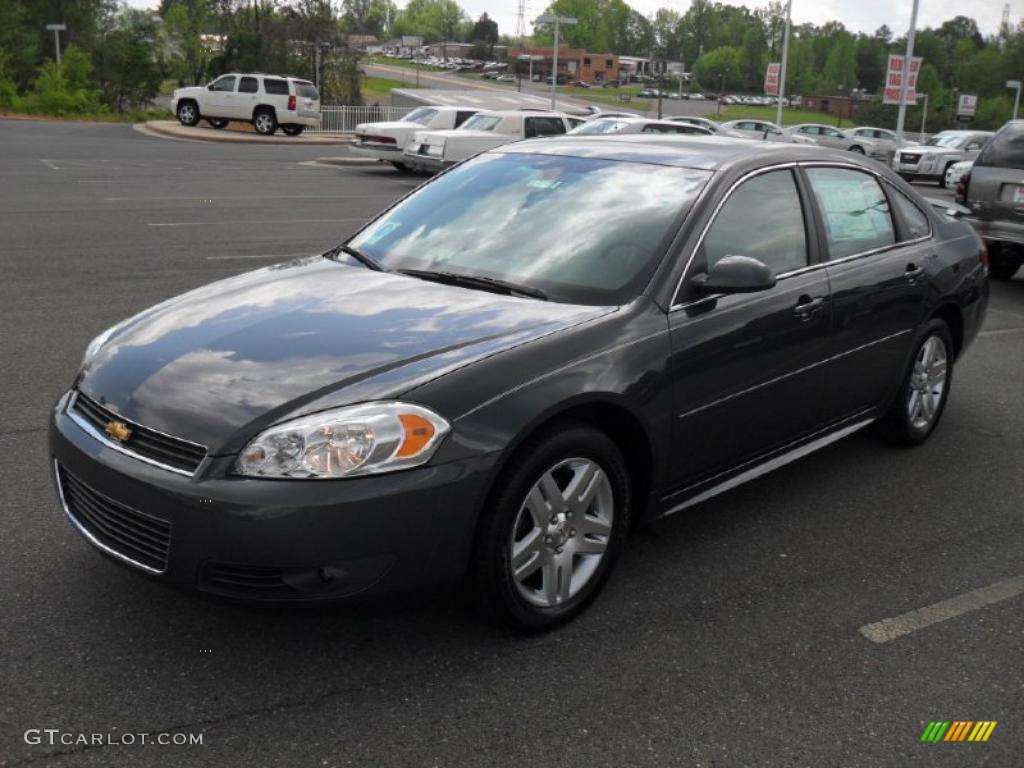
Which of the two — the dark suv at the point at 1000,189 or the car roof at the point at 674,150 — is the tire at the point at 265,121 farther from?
the car roof at the point at 674,150

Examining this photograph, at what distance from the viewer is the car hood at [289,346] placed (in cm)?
315

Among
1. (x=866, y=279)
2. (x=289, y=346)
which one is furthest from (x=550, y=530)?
(x=866, y=279)

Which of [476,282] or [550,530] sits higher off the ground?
[476,282]

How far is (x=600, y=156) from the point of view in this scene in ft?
15.2

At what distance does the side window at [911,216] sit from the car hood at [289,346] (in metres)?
2.47

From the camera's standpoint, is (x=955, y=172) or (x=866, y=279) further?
(x=955, y=172)

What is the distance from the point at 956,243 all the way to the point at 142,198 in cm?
1345

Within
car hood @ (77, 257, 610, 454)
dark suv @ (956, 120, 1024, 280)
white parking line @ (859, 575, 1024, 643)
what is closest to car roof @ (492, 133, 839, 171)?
car hood @ (77, 257, 610, 454)

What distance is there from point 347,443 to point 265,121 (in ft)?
115

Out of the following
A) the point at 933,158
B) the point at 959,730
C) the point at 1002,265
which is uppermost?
the point at 933,158

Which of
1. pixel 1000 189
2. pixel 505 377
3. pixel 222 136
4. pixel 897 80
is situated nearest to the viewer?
pixel 505 377

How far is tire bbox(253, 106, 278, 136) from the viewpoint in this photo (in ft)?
118

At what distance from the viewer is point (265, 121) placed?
3603 cm

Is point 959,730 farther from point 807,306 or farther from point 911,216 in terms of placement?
point 911,216
